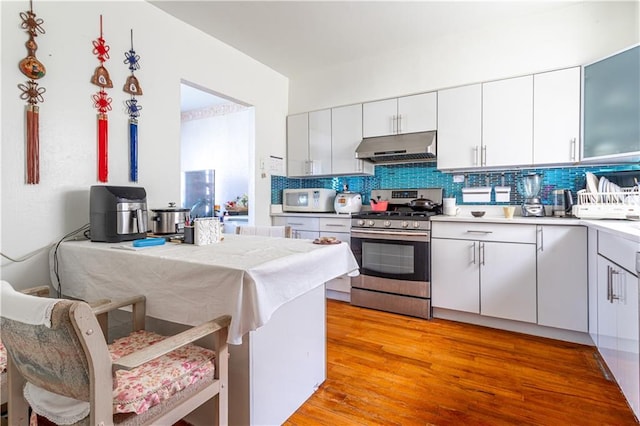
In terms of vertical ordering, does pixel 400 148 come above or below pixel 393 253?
above

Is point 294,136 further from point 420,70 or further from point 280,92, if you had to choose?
point 420,70

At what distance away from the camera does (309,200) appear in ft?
12.4

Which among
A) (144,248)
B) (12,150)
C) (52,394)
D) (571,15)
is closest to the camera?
(52,394)

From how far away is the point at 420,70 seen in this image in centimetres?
332

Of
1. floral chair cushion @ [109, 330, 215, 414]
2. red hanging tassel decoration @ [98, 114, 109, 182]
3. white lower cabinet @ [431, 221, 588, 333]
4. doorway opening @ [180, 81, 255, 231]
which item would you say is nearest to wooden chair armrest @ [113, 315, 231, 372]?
floral chair cushion @ [109, 330, 215, 414]

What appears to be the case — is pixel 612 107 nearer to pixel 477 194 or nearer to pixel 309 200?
pixel 477 194

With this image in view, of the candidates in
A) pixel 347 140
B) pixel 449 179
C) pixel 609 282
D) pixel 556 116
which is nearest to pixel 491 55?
pixel 556 116

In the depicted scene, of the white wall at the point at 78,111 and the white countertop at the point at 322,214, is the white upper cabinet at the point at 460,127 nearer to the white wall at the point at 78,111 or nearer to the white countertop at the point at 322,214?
the white countertop at the point at 322,214

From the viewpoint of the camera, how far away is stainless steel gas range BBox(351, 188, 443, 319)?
116 inches

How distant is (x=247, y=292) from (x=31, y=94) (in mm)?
1900

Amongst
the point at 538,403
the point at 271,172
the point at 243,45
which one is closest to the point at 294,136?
the point at 271,172

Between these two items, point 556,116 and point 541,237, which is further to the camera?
point 556,116

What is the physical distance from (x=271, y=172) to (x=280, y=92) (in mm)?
1050

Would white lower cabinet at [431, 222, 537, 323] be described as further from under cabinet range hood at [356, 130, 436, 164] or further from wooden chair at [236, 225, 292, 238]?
wooden chair at [236, 225, 292, 238]
